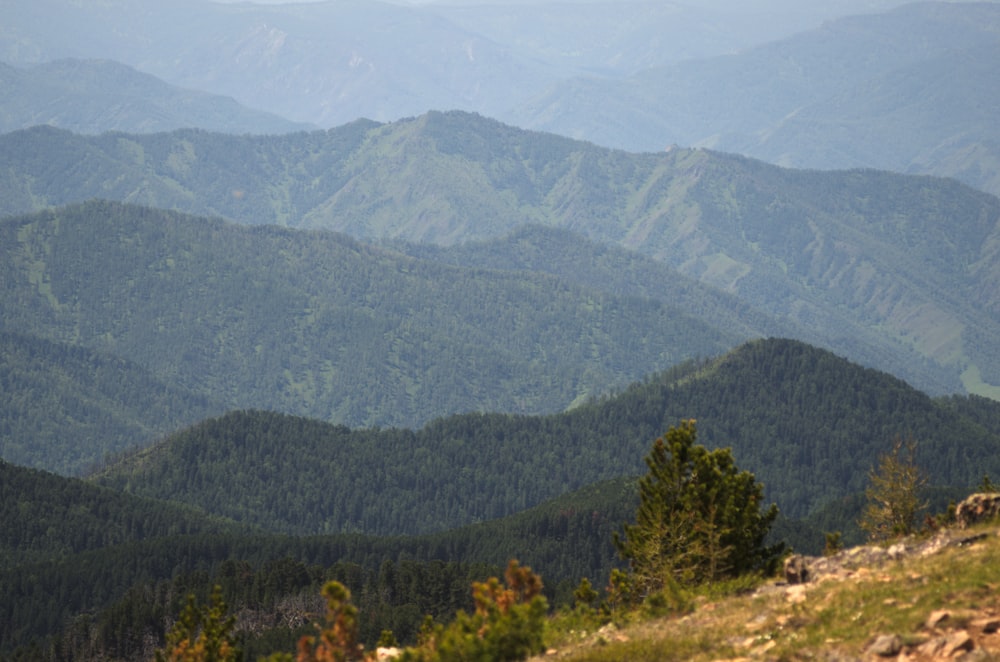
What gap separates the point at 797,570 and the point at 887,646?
16.5 metres

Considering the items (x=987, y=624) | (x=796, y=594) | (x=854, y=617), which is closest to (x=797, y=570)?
(x=796, y=594)

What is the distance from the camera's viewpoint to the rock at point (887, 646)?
161 ft

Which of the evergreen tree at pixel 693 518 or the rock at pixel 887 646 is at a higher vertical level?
the evergreen tree at pixel 693 518

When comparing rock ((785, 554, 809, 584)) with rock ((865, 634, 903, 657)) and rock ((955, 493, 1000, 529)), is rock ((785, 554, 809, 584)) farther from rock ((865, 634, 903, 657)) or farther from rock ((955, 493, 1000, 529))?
rock ((865, 634, 903, 657))

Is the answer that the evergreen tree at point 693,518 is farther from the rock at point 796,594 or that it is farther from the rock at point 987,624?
the rock at point 987,624

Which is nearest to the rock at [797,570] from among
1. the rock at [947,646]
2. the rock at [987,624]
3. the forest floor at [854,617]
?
the forest floor at [854,617]

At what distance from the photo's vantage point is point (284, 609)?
597 feet

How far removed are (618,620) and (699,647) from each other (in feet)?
45.4

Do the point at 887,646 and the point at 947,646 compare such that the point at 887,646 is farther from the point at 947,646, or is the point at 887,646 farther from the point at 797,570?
the point at 797,570

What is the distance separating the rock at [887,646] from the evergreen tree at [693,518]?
29676mm

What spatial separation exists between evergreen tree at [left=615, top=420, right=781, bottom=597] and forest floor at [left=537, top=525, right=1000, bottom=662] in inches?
520

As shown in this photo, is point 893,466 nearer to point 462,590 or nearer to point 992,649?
point 992,649

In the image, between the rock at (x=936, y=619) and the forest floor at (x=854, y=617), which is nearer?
the forest floor at (x=854, y=617)

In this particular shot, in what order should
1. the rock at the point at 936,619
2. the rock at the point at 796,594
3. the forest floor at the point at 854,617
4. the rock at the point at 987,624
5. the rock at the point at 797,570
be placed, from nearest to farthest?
the rock at the point at 987,624 < the forest floor at the point at 854,617 < the rock at the point at 936,619 < the rock at the point at 796,594 < the rock at the point at 797,570
